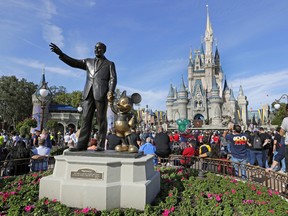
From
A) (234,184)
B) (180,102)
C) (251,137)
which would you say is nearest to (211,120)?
(180,102)

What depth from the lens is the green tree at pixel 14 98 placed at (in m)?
46.1

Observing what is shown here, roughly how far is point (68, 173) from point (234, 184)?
409 cm

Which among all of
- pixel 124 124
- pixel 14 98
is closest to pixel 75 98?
pixel 14 98

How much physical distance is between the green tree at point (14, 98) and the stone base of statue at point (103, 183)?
48296mm

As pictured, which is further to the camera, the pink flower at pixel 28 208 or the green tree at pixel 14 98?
the green tree at pixel 14 98

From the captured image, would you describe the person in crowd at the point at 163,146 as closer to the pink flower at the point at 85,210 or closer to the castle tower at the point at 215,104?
the pink flower at the point at 85,210

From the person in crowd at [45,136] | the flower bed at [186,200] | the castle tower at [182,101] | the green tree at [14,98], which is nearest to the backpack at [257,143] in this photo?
the flower bed at [186,200]

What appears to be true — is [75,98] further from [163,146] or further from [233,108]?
[163,146]

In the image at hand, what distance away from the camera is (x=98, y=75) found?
17.6 feet

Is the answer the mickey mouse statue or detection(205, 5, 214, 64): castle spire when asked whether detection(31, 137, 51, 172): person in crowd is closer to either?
the mickey mouse statue

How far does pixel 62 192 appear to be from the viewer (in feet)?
14.4

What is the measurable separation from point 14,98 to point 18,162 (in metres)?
45.8

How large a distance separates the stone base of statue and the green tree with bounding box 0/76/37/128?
48.3 metres

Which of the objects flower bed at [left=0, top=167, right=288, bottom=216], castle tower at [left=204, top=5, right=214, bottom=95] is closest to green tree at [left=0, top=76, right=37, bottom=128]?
flower bed at [left=0, top=167, right=288, bottom=216]
